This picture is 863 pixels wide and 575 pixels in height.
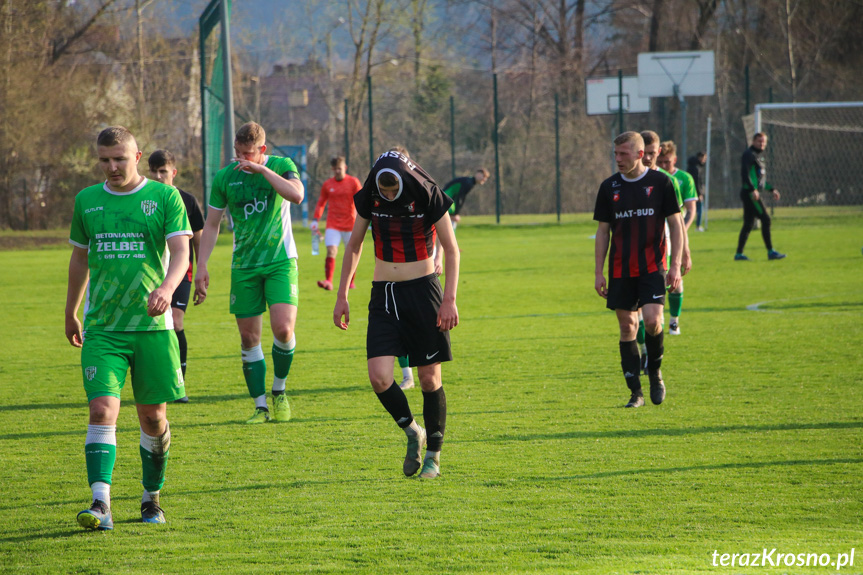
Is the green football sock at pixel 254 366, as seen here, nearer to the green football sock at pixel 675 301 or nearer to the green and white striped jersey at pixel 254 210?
the green and white striped jersey at pixel 254 210

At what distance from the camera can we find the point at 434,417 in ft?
16.6

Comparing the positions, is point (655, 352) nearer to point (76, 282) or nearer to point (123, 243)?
point (123, 243)

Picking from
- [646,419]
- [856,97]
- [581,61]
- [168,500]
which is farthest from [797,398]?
[581,61]

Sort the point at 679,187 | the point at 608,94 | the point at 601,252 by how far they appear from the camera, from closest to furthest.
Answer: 1. the point at 601,252
2. the point at 679,187
3. the point at 608,94

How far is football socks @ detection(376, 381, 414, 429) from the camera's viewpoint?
4977mm

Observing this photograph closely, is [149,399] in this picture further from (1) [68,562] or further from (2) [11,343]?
(2) [11,343]

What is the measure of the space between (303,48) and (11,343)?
1866 inches

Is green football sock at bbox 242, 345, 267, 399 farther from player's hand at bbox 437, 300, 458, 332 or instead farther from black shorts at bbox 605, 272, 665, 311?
black shorts at bbox 605, 272, 665, 311

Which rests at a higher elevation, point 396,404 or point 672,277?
point 672,277

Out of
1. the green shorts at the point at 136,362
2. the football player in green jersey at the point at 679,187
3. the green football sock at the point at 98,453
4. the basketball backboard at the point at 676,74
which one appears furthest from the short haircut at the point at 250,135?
the basketball backboard at the point at 676,74

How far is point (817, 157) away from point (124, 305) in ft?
101

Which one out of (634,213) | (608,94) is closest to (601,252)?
(634,213)

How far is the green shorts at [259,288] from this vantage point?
654 centimetres

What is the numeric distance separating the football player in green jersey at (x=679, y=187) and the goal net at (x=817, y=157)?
21.2 meters
